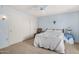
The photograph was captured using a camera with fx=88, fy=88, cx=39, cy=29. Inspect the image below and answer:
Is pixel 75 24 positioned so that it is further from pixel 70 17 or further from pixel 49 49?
pixel 49 49

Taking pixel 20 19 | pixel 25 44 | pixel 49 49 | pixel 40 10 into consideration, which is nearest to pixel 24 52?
pixel 25 44

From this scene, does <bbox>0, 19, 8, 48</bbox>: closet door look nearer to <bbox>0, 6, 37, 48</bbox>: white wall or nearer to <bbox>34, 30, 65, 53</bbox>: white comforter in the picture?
<bbox>0, 6, 37, 48</bbox>: white wall

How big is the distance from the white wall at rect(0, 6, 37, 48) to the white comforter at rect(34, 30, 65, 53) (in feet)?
0.53

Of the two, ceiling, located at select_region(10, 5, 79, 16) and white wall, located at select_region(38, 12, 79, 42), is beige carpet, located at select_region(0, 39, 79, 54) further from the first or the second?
ceiling, located at select_region(10, 5, 79, 16)

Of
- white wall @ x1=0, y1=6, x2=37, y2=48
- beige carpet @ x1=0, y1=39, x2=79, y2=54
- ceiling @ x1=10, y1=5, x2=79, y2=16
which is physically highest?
ceiling @ x1=10, y1=5, x2=79, y2=16

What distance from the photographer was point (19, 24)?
4.69ft

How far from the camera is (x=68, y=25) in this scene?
141cm

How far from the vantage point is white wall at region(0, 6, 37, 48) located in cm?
135

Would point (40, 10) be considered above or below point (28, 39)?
above

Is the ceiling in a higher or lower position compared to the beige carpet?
higher

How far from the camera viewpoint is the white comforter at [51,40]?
1.36 m

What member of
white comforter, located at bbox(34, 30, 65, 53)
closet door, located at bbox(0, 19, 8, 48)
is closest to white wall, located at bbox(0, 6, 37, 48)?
closet door, located at bbox(0, 19, 8, 48)
